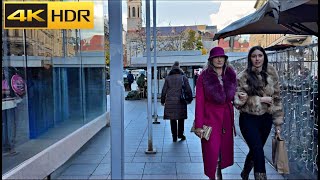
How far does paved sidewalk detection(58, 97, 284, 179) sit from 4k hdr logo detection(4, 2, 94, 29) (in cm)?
238

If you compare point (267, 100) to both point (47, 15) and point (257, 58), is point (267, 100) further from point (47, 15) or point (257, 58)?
point (47, 15)

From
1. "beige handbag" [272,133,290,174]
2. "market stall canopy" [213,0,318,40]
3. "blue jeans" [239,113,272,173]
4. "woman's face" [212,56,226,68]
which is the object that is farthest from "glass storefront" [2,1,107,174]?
"beige handbag" [272,133,290,174]

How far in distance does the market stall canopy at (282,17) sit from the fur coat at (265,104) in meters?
0.76

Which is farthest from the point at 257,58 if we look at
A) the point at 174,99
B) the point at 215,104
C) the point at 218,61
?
the point at 174,99

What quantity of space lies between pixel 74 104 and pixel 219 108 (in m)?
4.60

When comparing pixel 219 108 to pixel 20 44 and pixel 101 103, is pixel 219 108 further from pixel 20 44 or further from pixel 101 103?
pixel 101 103

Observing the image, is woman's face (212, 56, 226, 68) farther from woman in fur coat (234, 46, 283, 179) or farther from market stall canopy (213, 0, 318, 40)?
market stall canopy (213, 0, 318, 40)

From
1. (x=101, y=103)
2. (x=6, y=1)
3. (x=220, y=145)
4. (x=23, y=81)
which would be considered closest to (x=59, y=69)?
(x=23, y=81)

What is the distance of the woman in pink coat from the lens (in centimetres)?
468

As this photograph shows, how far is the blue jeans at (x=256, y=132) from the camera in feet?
15.2

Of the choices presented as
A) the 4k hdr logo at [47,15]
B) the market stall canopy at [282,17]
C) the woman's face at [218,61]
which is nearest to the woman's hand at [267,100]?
the woman's face at [218,61]

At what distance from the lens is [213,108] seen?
4727mm

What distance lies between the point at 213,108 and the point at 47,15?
3.47m

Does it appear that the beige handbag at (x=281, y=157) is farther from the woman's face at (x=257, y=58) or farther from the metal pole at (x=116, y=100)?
the metal pole at (x=116, y=100)
